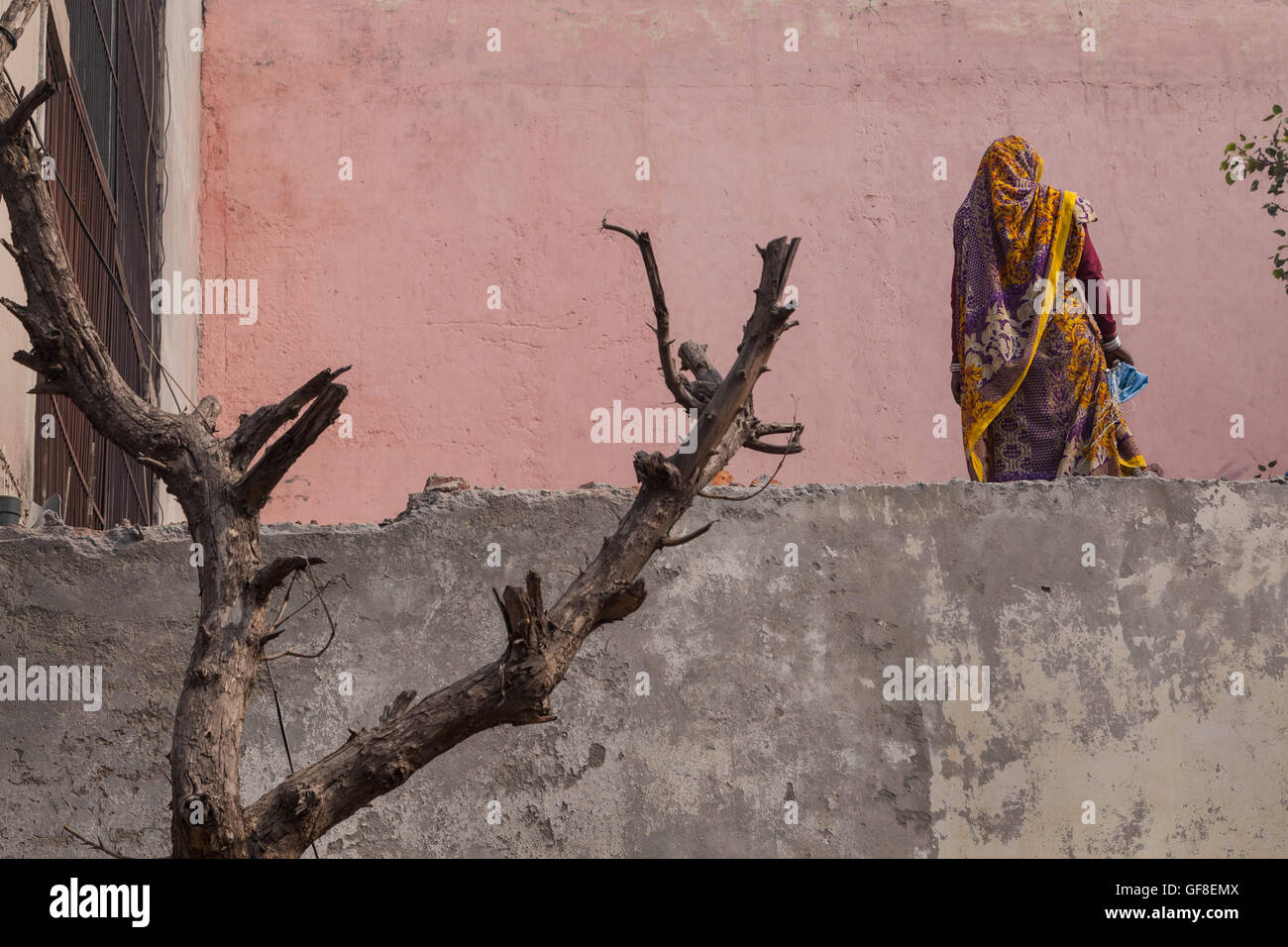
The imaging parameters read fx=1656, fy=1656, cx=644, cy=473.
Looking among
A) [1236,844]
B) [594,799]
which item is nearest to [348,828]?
[594,799]

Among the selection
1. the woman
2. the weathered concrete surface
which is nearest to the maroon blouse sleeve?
the woman

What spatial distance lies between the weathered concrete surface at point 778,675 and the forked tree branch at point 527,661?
1.64 meters

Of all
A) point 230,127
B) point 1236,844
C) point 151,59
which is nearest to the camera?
point 1236,844

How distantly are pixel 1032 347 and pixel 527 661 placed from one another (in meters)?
3.23

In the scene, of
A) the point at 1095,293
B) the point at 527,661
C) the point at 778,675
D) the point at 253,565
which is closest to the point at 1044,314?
the point at 1095,293

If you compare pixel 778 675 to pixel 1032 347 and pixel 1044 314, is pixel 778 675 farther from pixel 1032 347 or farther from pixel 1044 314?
pixel 1044 314

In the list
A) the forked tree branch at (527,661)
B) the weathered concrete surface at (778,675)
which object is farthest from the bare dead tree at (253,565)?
the weathered concrete surface at (778,675)

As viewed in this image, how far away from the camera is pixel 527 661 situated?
2826mm

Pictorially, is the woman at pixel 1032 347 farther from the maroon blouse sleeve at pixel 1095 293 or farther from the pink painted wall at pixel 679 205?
the pink painted wall at pixel 679 205

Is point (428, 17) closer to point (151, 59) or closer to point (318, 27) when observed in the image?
point (318, 27)

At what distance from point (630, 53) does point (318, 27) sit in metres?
1.70

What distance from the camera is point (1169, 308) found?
9.10 meters

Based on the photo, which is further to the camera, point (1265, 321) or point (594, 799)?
point (1265, 321)

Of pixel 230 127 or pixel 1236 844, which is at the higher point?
pixel 230 127
